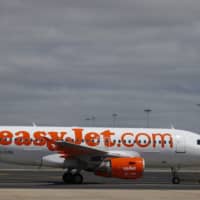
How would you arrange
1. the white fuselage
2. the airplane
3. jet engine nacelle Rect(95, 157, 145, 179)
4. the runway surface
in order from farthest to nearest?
the white fuselage < the airplane < jet engine nacelle Rect(95, 157, 145, 179) < the runway surface

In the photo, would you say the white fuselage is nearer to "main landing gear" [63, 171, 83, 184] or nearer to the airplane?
the airplane

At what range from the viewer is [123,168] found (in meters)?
26.0

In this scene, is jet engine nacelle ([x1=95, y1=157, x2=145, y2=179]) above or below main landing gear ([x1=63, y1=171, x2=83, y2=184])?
above

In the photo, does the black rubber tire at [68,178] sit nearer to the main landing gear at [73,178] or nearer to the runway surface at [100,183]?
the main landing gear at [73,178]

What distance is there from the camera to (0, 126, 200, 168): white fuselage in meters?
27.9

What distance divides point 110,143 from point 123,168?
118 inches

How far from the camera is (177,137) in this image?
29766 mm

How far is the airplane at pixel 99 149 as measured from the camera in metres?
26.8

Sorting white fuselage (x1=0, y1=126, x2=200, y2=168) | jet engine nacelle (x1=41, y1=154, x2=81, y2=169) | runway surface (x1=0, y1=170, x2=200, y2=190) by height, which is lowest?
runway surface (x1=0, y1=170, x2=200, y2=190)

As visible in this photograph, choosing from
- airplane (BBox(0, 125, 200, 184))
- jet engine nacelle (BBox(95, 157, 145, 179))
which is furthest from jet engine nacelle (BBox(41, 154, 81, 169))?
jet engine nacelle (BBox(95, 157, 145, 179))

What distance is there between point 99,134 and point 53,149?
2771 mm

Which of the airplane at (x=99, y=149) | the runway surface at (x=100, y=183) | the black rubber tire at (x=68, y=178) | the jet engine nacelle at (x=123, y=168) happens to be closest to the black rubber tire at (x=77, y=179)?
the airplane at (x=99, y=149)

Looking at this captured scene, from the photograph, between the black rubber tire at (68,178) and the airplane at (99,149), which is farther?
the black rubber tire at (68,178)

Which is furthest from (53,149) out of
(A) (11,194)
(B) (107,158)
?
(A) (11,194)
